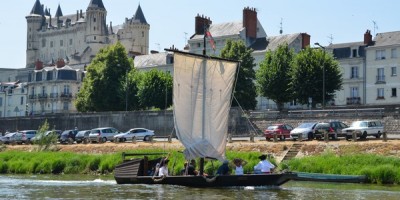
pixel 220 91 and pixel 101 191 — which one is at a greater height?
pixel 220 91

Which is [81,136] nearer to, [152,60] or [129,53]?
[152,60]

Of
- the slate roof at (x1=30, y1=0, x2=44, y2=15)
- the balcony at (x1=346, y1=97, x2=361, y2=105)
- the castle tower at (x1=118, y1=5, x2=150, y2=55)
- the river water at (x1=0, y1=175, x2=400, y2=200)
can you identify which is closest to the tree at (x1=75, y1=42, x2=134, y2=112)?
the balcony at (x1=346, y1=97, x2=361, y2=105)

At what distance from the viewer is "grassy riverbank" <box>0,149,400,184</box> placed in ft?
123

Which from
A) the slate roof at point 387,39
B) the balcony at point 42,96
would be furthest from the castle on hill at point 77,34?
the slate roof at point 387,39

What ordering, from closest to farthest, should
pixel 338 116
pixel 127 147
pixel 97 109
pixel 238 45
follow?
pixel 127 147 → pixel 338 116 → pixel 238 45 → pixel 97 109

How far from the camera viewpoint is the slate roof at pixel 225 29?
9462 cm

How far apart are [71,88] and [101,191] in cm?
8101

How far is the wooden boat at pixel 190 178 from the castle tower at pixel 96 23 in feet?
415

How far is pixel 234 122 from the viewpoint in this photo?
6631cm

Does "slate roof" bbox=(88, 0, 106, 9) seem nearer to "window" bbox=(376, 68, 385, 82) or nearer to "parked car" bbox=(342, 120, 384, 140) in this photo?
"window" bbox=(376, 68, 385, 82)

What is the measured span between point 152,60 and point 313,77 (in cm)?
3893

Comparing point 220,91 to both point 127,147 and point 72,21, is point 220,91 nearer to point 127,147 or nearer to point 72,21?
point 127,147

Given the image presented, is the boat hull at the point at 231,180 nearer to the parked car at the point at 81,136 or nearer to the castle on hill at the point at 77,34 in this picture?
the parked car at the point at 81,136

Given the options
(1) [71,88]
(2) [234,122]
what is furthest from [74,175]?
(1) [71,88]
